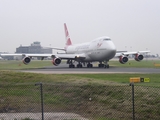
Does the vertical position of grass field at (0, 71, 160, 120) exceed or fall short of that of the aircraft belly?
it falls short

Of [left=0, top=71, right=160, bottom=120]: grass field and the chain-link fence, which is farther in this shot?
[left=0, top=71, right=160, bottom=120]: grass field

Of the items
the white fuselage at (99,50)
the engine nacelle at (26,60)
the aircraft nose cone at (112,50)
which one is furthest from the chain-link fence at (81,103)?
the engine nacelle at (26,60)

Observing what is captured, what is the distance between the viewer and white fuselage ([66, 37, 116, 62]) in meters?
56.7

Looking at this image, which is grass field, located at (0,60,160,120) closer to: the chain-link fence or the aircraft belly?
the chain-link fence

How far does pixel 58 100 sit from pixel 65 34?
231 ft

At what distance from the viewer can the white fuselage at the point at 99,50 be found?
56.7 m

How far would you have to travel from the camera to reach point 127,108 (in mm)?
15789

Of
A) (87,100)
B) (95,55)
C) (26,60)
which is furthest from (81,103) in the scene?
(95,55)

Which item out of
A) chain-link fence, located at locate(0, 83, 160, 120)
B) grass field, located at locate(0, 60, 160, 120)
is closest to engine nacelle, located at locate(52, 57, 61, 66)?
grass field, located at locate(0, 60, 160, 120)

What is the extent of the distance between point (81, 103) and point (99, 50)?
41455 millimetres

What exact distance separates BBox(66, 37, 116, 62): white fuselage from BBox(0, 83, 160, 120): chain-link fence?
1434 inches

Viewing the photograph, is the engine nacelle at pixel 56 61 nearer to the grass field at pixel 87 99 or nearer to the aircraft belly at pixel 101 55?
the aircraft belly at pixel 101 55

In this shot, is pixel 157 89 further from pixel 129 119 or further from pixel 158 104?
pixel 129 119

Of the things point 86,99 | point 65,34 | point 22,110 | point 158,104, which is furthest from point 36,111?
point 65,34
